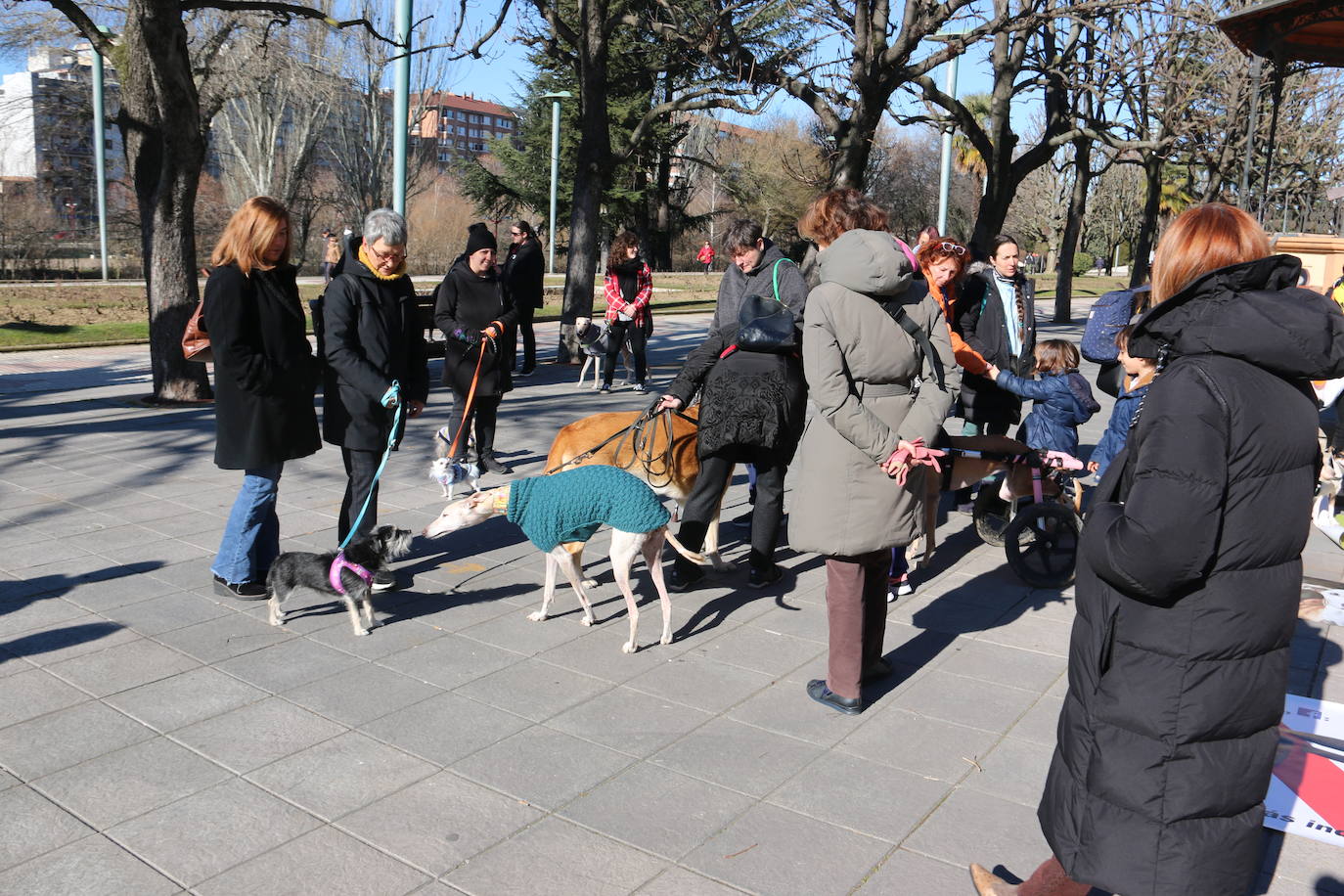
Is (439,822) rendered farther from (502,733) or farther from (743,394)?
(743,394)

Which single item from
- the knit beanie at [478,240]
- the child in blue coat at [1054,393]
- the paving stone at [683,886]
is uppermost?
the knit beanie at [478,240]

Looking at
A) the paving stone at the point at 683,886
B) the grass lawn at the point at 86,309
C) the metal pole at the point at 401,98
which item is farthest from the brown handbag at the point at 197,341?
the grass lawn at the point at 86,309

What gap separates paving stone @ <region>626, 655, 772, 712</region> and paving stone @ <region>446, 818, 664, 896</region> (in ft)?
3.60

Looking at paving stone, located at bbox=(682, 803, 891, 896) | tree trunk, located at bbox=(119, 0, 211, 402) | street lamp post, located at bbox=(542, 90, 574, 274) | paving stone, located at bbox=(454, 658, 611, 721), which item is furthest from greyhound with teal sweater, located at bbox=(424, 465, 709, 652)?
street lamp post, located at bbox=(542, 90, 574, 274)

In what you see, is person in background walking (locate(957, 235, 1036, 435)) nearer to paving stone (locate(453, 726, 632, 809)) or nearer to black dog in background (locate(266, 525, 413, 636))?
black dog in background (locate(266, 525, 413, 636))

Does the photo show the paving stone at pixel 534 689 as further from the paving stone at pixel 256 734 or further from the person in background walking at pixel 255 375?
the person in background walking at pixel 255 375

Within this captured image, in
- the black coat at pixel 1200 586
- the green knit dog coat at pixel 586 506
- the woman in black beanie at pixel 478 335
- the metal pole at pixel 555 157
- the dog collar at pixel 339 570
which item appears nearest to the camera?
the black coat at pixel 1200 586

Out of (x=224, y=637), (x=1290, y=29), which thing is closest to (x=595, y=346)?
(x=1290, y=29)

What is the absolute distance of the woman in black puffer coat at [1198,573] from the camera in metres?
2.21

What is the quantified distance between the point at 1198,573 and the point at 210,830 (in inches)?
113

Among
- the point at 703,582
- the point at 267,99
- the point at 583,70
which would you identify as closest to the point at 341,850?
the point at 703,582

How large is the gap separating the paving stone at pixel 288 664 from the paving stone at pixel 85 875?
120cm

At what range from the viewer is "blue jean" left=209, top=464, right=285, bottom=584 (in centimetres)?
515

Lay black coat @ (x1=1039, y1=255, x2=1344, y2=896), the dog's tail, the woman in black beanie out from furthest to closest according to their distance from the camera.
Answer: the woman in black beanie < the dog's tail < black coat @ (x1=1039, y1=255, x2=1344, y2=896)
